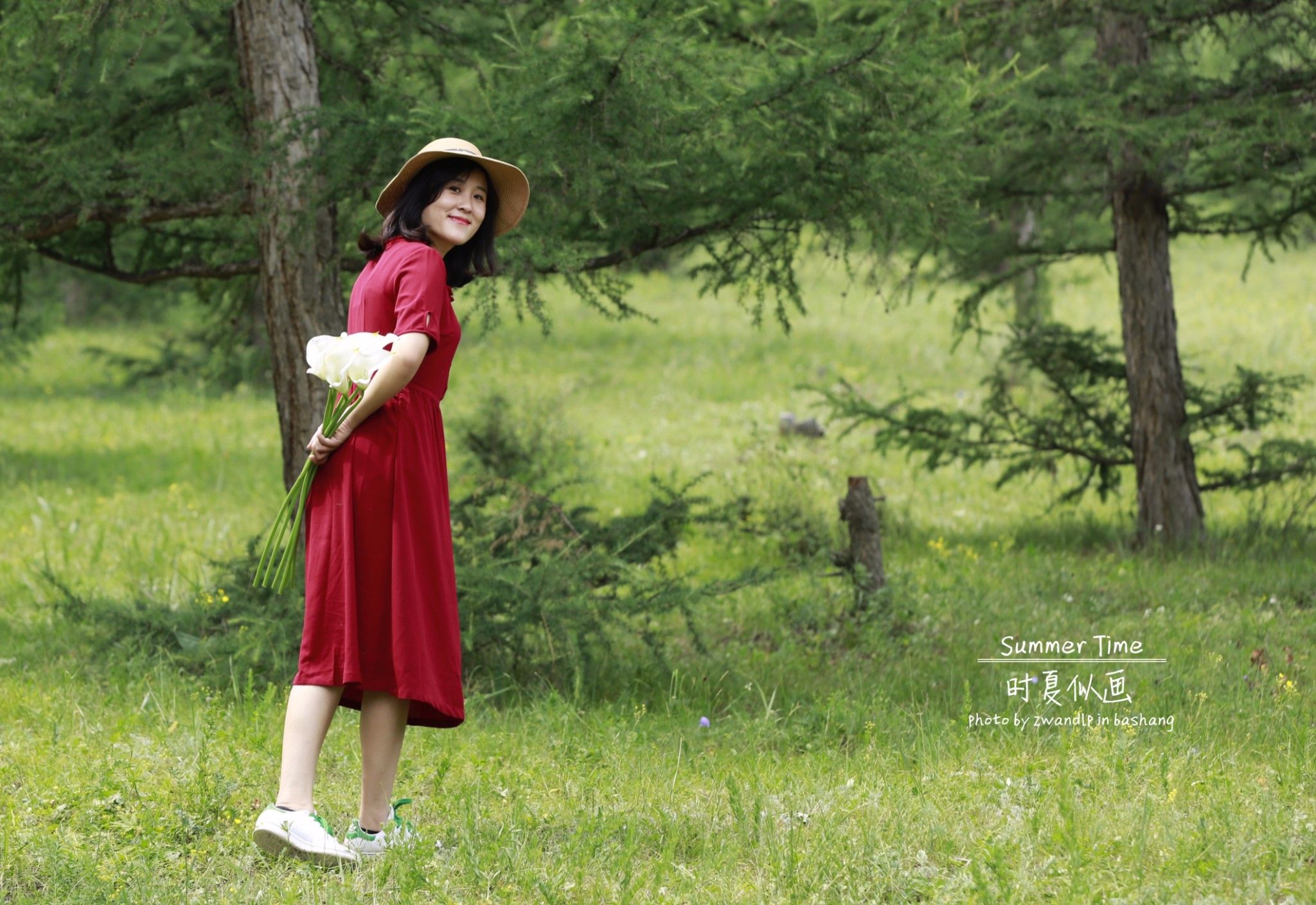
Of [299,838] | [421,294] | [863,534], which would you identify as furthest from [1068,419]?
[299,838]

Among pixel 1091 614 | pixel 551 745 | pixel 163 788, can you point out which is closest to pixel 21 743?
pixel 163 788

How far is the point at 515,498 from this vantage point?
675 cm

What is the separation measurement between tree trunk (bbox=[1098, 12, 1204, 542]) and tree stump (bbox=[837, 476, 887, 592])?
2.80m

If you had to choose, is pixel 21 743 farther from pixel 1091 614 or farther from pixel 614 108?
pixel 1091 614

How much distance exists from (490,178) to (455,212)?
240mm

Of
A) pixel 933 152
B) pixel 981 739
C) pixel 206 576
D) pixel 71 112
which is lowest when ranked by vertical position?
pixel 981 739

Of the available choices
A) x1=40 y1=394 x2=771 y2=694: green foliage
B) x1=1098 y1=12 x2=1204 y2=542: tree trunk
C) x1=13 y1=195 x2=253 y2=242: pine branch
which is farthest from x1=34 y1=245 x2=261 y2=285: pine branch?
x1=1098 y1=12 x2=1204 y2=542: tree trunk

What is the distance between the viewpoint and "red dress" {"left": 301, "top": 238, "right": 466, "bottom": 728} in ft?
12.5

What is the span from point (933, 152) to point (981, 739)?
2.59 metres

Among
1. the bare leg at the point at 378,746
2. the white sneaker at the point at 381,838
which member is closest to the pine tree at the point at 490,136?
the bare leg at the point at 378,746

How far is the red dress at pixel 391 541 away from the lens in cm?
382

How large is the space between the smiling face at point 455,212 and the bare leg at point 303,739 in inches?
57.0

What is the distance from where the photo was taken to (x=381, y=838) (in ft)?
12.9

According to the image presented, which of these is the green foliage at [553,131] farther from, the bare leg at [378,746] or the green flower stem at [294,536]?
the bare leg at [378,746]
